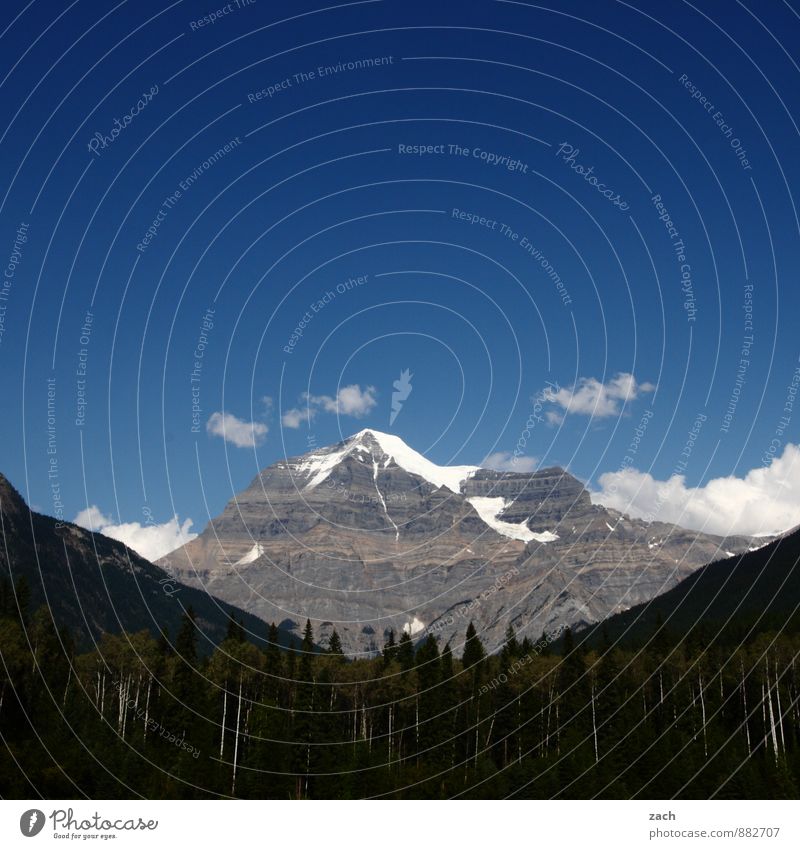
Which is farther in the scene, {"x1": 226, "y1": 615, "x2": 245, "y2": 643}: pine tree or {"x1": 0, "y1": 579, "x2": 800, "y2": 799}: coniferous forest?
{"x1": 226, "y1": 615, "x2": 245, "y2": 643}: pine tree

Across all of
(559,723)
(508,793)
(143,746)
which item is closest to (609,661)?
(559,723)

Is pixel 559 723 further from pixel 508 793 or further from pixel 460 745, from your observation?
pixel 508 793

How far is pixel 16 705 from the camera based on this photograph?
272ft

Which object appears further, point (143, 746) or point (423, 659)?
point (423, 659)

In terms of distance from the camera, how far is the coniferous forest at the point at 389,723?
7806 centimetres

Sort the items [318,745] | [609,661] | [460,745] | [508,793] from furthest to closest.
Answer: [609,661] < [460,745] < [318,745] < [508,793]

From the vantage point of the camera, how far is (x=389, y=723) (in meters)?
122

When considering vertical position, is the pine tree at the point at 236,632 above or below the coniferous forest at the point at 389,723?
above

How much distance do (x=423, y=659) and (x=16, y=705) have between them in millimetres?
70614

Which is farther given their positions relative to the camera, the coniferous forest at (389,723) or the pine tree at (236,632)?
the pine tree at (236,632)

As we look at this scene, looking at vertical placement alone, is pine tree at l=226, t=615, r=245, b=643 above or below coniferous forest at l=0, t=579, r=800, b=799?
above

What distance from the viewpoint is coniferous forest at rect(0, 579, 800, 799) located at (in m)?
78.1

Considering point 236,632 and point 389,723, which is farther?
point 236,632

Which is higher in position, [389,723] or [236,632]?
[236,632]
